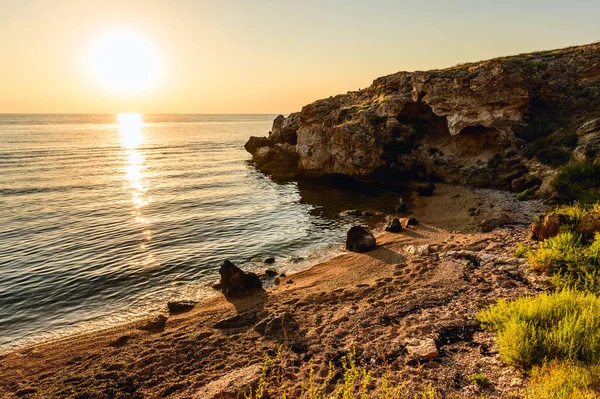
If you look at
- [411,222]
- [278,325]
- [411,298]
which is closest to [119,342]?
[278,325]

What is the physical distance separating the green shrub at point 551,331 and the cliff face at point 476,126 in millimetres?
22187

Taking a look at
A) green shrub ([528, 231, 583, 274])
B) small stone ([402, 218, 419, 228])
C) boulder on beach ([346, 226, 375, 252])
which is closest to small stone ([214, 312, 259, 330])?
boulder on beach ([346, 226, 375, 252])

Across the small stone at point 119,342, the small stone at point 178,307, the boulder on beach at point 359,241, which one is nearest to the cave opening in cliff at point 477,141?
the boulder on beach at point 359,241

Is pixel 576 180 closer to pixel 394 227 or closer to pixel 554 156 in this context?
pixel 554 156

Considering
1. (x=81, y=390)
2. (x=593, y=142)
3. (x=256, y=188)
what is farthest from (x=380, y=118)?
(x=81, y=390)

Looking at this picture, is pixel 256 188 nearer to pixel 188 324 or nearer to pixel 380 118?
pixel 380 118

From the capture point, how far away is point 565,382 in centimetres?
700

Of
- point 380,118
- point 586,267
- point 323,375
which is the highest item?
point 380,118

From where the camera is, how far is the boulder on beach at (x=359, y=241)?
2172 centimetres

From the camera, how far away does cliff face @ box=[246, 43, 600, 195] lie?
32.2 meters

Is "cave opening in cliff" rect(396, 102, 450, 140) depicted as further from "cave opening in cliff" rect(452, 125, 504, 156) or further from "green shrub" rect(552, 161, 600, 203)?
"green shrub" rect(552, 161, 600, 203)

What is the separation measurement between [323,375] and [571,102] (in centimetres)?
4062

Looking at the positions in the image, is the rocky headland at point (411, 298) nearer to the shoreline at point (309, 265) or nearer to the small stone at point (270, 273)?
the small stone at point (270, 273)

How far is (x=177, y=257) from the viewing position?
72.9 feet
